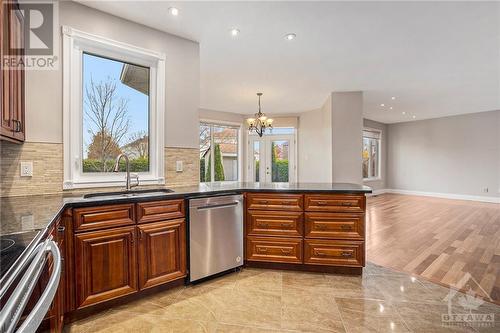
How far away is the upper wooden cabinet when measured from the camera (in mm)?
1586

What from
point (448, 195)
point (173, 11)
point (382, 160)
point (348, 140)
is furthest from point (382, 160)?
point (173, 11)

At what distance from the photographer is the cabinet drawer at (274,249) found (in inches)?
107

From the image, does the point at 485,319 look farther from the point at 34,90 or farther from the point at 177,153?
the point at 34,90

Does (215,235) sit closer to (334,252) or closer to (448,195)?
(334,252)

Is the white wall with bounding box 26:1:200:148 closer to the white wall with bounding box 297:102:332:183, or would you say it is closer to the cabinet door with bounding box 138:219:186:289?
the cabinet door with bounding box 138:219:186:289

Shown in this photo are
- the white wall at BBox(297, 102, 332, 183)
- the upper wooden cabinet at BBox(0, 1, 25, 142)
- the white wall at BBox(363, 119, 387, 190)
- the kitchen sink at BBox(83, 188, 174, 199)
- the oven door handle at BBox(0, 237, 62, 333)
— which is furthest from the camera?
the white wall at BBox(363, 119, 387, 190)

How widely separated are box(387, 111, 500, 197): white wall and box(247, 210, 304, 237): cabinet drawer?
8268 millimetres

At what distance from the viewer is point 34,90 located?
2.14 m

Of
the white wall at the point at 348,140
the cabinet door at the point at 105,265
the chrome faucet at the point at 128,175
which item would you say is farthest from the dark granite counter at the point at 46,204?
the white wall at the point at 348,140

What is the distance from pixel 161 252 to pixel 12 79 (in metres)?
1.73

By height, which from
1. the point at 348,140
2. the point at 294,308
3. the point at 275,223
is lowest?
the point at 294,308

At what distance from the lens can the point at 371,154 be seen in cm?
943

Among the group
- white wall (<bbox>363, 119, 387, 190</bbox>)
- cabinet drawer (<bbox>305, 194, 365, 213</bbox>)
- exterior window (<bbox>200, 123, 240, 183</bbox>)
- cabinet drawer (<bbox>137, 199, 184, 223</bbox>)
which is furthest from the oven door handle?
white wall (<bbox>363, 119, 387, 190</bbox>)

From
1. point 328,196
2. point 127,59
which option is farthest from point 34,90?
point 328,196
